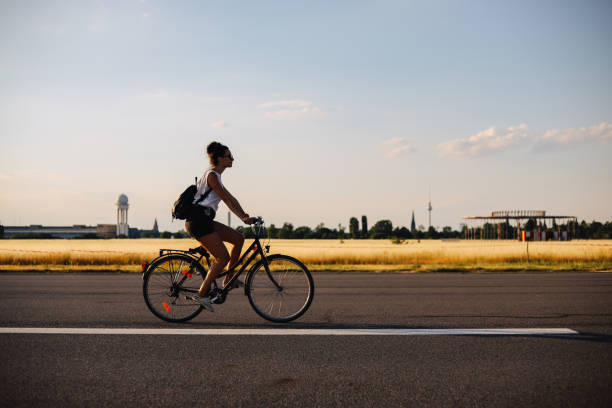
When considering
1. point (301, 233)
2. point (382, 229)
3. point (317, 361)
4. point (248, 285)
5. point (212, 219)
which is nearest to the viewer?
point (317, 361)

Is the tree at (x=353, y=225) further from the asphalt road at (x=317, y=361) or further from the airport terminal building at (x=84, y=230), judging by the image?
the asphalt road at (x=317, y=361)

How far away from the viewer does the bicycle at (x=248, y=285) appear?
619cm

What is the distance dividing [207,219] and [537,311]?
16.2ft

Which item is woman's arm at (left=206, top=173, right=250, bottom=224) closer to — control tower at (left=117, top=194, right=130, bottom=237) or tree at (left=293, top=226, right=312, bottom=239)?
tree at (left=293, top=226, right=312, bottom=239)

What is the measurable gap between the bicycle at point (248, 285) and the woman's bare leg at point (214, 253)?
0.44ft

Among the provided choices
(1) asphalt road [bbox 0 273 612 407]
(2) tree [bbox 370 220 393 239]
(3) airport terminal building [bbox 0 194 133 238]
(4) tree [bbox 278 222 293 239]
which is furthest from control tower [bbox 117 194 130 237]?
(1) asphalt road [bbox 0 273 612 407]

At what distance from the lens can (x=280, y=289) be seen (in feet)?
20.6

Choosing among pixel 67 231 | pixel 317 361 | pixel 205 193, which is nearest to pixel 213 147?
pixel 205 193

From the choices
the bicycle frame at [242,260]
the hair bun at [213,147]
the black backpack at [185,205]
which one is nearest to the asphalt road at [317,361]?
the bicycle frame at [242,260]

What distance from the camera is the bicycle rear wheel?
20.7ft

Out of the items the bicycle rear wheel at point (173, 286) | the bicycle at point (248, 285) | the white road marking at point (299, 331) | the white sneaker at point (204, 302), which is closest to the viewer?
the white road marking at point (299, 331)

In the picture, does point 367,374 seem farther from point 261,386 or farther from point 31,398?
point 31,398

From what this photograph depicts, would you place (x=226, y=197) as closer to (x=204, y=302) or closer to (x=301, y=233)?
(x=204, y=302)

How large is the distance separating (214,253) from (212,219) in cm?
43
